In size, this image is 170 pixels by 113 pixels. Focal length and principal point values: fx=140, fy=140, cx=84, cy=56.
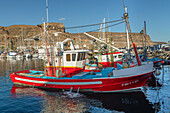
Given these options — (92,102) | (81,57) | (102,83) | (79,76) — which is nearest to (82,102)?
(92,102)

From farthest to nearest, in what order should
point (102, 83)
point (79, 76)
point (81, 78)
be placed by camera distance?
point (79, 76) → point (81, 78) → point (102, 83)

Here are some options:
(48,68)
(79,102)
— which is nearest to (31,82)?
(48,68)

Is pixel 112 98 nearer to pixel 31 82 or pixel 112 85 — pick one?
pixel 112 85

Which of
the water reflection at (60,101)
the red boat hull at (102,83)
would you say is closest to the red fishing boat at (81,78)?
the red boat hull at (102,83)

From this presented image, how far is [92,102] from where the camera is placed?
44.0 ft

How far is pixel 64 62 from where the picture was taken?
17656 millimetres

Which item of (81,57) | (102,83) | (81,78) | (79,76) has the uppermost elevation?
(81,57)

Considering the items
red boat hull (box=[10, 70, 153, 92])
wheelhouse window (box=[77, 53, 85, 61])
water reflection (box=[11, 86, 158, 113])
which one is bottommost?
water reflection (box=[11, 86, 158, 113])

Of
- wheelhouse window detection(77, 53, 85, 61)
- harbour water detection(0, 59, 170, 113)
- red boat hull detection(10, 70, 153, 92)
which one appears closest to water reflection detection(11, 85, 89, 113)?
harbour water detection(0, 59, 170, 113)

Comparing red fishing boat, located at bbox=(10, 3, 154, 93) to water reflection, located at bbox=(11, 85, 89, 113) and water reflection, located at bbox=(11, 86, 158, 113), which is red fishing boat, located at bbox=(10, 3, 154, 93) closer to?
water reflection, located at bbox=(11, 86, 158, 113)

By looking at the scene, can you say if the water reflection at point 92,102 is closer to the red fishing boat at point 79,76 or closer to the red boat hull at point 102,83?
the red boat hull at point 102,83

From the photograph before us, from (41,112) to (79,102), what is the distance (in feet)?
11.9

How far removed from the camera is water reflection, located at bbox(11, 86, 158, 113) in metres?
11.9

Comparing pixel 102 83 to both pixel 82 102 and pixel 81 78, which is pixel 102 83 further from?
pixel 82 102
